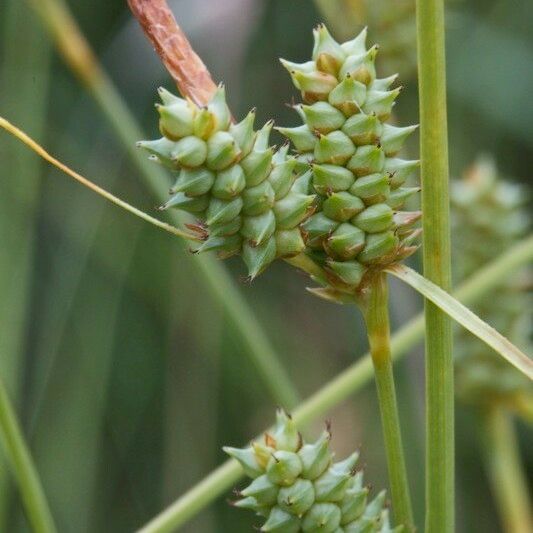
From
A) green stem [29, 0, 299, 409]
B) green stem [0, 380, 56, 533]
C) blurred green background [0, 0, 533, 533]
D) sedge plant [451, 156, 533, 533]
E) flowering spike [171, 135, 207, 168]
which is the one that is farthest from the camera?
blurred green background [0, 0, 533, 533]

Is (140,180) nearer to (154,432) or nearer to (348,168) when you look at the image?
(154,432)

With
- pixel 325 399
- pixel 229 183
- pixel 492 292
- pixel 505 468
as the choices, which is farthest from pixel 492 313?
pixel 229 183

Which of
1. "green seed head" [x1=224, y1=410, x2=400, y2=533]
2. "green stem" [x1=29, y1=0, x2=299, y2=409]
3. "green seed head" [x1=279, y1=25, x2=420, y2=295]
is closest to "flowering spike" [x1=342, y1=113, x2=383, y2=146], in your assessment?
"green seed head" [x1=279, y1=25, x2=420, y2=295]

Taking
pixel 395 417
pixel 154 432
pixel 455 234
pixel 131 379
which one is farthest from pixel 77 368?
pixel 395 417

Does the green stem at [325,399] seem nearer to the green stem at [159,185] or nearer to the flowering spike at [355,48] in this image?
the green stem at [159,185]

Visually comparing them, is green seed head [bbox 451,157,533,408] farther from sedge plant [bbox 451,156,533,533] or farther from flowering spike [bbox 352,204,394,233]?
flowering spike [bbox 352,204,394,233]

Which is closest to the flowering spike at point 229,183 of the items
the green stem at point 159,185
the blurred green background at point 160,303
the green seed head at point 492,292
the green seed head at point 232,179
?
the green seed head at point 232,179

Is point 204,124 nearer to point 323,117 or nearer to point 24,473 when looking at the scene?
point 323,117
